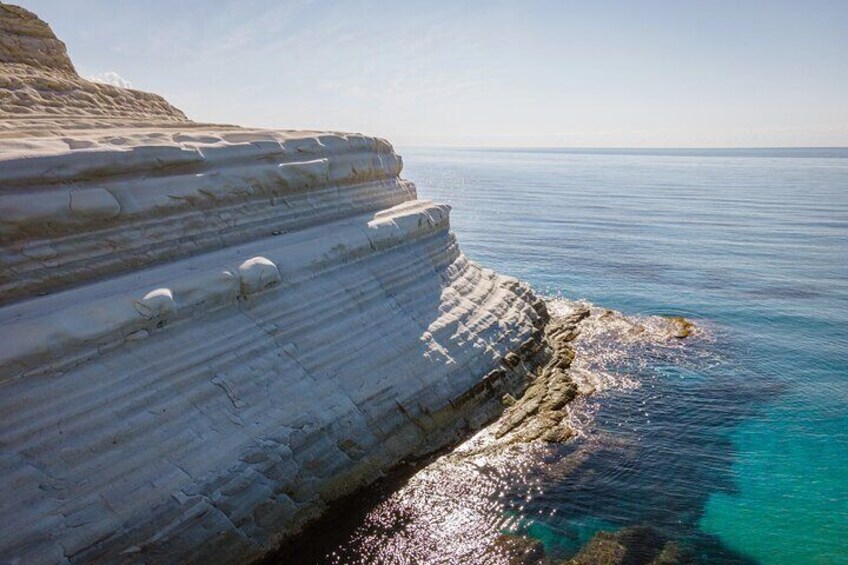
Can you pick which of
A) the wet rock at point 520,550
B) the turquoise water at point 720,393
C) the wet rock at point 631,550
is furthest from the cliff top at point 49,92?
the turquoise water at point 720,393

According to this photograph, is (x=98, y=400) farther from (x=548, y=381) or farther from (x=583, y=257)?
(x=583, y=257)

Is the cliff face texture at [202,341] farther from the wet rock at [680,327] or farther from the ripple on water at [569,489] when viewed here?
the wet rock at [680,327]

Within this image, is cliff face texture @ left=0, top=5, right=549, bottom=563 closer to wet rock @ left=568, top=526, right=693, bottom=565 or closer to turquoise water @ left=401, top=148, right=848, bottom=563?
turquoise water @ left=401, top=148, right=848, bottom=563

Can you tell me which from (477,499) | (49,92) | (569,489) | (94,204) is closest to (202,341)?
(94,204)

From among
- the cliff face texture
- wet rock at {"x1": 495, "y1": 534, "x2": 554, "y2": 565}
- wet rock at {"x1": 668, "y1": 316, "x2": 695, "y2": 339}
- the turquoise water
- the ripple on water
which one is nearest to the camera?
the cliff face texture

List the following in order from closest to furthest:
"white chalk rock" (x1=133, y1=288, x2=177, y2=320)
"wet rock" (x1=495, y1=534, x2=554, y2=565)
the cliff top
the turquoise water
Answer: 1. "white chalk rock" (x1=133, y1=288, x2=177, y2=320)
2. "wet rock" (x1=495, y1=534, x2=554, y2=565)
3. the turquoise water
4. the cliff top

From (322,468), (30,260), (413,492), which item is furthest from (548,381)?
(30,260)

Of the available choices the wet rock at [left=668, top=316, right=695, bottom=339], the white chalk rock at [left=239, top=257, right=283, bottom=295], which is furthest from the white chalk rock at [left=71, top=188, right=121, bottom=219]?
the wet rock at [left=668, top=316, right=695, bottom=339]
